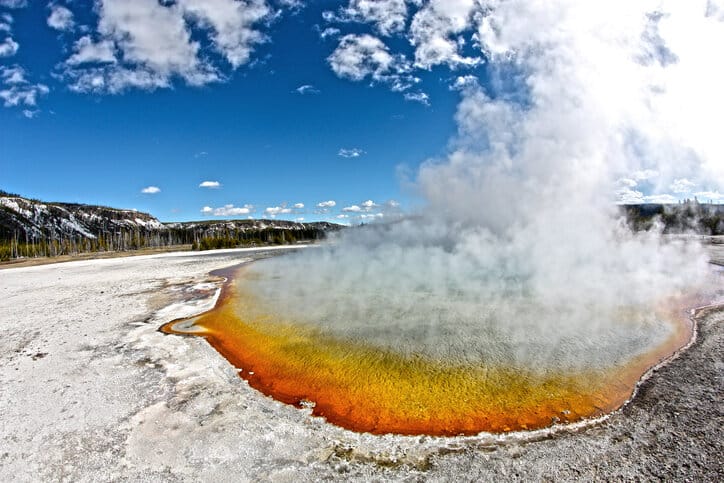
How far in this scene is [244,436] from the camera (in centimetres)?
Result: 648

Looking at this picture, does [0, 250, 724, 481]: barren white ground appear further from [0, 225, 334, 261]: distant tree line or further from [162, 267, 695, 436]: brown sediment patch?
[0, 225, 334, 261]: distant tree line

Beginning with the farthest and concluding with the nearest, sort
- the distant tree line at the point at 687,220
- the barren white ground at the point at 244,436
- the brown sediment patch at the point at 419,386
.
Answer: the distant tree line at the point at 687,220 < the brown sediment patch at the point at 419,386 < the barren white ground at the point at 244,436

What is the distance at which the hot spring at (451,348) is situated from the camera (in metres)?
7.59

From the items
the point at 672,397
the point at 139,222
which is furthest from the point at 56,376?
the point at 139,222

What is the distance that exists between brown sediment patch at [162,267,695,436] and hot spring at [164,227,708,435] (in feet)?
0.10

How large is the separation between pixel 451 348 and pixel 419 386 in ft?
8.74

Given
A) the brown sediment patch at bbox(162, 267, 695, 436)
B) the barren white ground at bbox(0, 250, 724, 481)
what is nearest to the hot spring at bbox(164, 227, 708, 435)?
the brown sediment patch at bbox(162, 267, 695, 436)

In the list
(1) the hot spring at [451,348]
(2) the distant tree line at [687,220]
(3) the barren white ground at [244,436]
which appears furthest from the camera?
(2) the distant tree line at [687,220]

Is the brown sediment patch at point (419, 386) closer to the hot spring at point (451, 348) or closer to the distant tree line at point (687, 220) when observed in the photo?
the hot spring at point (451, 348)

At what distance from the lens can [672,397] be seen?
7.44 meters

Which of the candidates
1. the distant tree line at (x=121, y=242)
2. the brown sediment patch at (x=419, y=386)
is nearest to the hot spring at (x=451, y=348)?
the brown sediment patch at (x=419, y=386)

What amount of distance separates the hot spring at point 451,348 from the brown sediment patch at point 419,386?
1.2 inches

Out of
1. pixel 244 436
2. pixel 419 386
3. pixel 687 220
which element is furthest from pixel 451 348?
pixel 687 220

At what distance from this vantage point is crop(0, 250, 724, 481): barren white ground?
5523 millimetres
